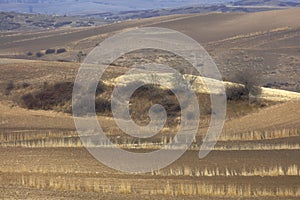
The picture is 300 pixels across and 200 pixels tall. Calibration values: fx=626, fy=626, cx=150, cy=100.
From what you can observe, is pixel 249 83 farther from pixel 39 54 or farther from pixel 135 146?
pixel 39 54

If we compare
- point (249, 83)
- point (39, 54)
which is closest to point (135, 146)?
point (249, 83)

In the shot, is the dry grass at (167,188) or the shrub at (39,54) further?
the shrub at (39,54)

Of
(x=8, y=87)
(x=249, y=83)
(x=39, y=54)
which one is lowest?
(x=39, y=54)

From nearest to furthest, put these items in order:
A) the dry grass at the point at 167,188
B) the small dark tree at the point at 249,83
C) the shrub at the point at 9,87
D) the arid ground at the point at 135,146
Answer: the dry grass at the point at 167,188, the arid ground at the point at 135,146, the small dark tree at the point at 249,83, the shrub at the point at 9,87

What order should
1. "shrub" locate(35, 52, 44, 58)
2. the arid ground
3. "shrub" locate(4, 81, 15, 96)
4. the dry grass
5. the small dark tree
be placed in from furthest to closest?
"shrub" locate(35, 52, 44, 58), "shrub" locate(4, 81, 15, 96), the small dark tree, the arid ground, the dry grass

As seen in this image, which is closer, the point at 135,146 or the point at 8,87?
the point at 135,146

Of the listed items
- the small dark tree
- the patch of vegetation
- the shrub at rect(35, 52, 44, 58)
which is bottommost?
the shrub at rect(35, 52, 44, 58)

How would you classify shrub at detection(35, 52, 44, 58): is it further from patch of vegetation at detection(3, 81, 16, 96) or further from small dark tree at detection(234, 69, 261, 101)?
small dark tree at detection(234, 69, 261, 101)

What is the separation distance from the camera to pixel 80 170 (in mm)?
24234

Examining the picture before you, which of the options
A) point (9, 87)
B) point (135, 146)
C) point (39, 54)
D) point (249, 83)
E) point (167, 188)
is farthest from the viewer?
point (39, 54)

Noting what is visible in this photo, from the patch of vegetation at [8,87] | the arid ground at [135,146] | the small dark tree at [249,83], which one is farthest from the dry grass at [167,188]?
the patch of vegetation at [8,87]

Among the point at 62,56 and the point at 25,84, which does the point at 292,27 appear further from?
the point at 25,84

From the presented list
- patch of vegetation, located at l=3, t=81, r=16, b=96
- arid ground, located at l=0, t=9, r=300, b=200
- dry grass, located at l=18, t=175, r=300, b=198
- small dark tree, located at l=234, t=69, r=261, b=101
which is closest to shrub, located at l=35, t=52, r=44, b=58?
arid ground, located at l=0, t=9, r=300, b=200

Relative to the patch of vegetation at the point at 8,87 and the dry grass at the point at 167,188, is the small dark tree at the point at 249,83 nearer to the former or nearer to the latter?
the patch of vegetation at the point at 8,87
